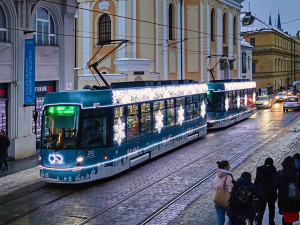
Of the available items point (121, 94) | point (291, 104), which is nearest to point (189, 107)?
point (121, 94)

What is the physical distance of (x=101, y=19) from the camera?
40.7 meters

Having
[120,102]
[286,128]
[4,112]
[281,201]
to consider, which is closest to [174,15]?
[286,128]

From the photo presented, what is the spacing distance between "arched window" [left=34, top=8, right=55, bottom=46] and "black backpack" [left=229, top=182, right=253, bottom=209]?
52.5 ft

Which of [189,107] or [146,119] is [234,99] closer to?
[189,107]

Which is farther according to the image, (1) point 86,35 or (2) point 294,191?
(1) point 86,35

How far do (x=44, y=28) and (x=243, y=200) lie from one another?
16556 millimetres

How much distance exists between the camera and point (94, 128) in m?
14.1

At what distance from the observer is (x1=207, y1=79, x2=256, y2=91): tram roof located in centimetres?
2841

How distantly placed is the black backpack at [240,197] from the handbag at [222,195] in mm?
516

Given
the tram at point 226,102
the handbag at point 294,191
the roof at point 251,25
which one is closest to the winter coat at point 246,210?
the handbag at point 294,191

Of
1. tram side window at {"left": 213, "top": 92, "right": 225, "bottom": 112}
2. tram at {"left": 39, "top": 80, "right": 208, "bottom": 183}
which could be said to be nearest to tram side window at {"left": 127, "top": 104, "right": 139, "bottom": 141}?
tram at {"left": 39, "top": 80, "right": 208, "bottom": 183}

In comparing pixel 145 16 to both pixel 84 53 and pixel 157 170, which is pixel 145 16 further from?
pixel 157 170

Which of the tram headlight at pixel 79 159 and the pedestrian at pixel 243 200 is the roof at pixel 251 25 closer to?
the tram headlight at pixel 79 159

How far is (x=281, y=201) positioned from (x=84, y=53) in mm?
34545
